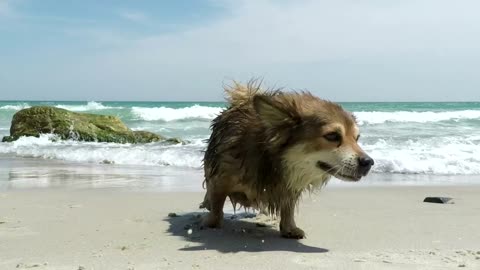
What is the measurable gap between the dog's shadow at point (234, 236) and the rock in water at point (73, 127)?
41.5ft

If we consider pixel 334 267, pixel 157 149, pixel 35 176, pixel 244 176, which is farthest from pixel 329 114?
pixel 157 149

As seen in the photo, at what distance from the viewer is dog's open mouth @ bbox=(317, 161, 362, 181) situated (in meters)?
4.10

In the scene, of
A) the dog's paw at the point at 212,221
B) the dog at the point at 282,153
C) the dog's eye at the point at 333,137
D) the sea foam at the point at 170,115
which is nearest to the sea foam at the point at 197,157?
the dog's paw at the point at 212,221

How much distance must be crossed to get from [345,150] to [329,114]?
0.32m

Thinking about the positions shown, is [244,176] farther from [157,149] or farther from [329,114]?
[157,149]

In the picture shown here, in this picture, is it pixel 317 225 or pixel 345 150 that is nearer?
pixel 345 150

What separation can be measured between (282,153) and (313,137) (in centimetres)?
27

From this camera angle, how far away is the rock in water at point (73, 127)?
59.3ft

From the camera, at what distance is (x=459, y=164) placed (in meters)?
10.8

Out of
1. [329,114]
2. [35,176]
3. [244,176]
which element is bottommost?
[35,176]

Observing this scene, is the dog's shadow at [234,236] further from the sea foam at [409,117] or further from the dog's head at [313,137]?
the sea foam at [409,117]

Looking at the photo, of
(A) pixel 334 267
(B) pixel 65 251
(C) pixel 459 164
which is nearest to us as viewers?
(A) pixel 334 267

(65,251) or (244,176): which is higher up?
(244,176)

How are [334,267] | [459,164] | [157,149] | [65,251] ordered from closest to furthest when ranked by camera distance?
[334,267], [65,251], [459,164], [157,149]
